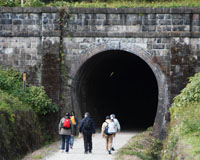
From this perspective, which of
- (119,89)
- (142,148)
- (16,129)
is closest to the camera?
(16,129)

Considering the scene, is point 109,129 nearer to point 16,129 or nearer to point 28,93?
point 16,129

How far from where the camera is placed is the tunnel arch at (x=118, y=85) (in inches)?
844

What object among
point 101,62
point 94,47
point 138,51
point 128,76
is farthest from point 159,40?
point 128,76

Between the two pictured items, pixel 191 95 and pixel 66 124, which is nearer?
pixel 191 95

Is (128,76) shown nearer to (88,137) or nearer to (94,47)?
(94,47)

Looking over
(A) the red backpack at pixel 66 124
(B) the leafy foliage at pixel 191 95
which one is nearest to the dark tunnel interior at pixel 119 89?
(A) the red backpack at pixel 66 124

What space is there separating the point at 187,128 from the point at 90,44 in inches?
391

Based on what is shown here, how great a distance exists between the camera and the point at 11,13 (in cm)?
2178

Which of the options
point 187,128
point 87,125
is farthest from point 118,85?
point 187,128

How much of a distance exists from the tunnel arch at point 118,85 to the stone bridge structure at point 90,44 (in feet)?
0.21

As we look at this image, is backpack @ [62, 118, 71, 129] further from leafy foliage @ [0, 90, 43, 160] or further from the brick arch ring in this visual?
the brick arch ring

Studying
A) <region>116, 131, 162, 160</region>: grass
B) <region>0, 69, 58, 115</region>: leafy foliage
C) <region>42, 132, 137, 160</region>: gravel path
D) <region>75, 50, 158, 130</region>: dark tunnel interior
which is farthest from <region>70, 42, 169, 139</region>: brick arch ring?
<region>0, 69, 58, 115</region>: leafy foliage

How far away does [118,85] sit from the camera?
108 ft

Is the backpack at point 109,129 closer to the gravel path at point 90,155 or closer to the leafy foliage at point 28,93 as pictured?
the gravel path at point 90,155
